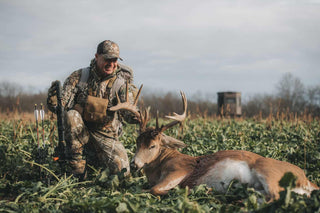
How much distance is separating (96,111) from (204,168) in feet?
7.09

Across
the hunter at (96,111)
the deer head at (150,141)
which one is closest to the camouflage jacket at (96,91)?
the hunter at (96,111)

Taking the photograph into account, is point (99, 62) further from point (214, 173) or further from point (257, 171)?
point (257, 171)

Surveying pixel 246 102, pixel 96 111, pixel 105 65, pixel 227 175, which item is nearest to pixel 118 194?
pixel 227 175

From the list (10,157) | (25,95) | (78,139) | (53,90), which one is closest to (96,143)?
(78,139)

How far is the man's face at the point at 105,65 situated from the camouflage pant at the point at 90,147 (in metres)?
0.86

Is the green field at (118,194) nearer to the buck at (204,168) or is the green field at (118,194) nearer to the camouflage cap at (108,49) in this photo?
the buck at (204,168)

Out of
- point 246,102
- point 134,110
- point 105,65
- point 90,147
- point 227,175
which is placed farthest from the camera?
point 246,102

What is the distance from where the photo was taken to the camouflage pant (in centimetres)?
515

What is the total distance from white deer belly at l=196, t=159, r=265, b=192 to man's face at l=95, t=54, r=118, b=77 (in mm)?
2533

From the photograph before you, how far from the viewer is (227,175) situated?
3969mm

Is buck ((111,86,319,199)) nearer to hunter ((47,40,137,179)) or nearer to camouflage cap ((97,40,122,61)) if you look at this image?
hunter ((47,40,137,179))

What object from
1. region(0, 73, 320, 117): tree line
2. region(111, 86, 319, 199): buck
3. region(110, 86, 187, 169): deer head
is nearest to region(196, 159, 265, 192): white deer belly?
region(111, 86, 319, 199): buck

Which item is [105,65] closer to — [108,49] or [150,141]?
[108,49]

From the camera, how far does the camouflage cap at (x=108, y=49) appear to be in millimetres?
5188
